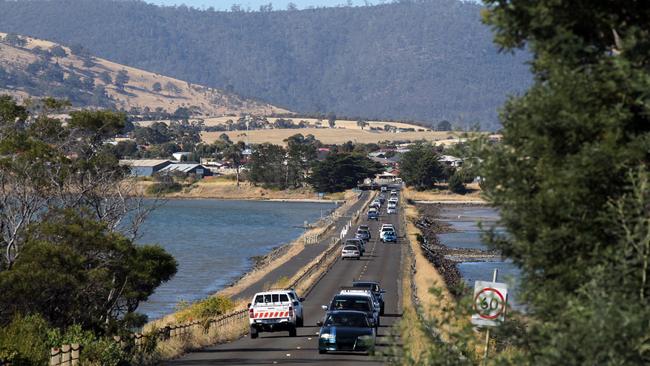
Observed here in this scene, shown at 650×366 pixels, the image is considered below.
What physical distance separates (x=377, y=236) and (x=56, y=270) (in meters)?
73.2

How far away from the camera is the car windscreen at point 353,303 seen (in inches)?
1289

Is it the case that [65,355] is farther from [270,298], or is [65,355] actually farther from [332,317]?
[270,298]

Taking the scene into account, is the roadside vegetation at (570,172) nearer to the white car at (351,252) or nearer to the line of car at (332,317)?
the line of car at (332,317)

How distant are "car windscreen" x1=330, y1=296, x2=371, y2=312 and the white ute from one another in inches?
89.9

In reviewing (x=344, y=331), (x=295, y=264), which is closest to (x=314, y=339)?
(x=344, y=331)

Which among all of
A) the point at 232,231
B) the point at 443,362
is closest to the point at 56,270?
the point at 443,362

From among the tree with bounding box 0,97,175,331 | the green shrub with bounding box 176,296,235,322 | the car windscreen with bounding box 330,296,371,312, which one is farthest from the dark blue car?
the green shrub with bounding box 176,296,235,322

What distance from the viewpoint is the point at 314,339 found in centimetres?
3375

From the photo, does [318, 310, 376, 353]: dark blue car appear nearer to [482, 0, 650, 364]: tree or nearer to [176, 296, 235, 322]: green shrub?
[176, 296, 235, 322]: green shrub

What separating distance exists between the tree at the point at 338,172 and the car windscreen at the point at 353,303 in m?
148

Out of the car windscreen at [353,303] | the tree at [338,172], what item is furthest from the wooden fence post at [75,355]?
the tree at [338,172]

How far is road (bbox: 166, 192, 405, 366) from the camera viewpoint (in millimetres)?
26844

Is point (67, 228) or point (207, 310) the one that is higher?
point (67, 228)

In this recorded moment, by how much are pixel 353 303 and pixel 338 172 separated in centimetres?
15522
